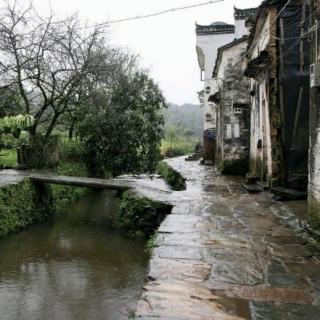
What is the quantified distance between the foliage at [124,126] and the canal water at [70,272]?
5.54 meters

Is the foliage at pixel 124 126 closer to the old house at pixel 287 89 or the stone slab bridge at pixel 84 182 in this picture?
the stone slab bridge at pixel 84 182

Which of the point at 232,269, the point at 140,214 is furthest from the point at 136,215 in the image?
the point at 232,269

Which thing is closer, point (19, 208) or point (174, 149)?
point (19, 208)

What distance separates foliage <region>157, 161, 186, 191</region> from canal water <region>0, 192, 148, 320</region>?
14.7 ft

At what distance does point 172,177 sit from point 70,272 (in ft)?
40.1

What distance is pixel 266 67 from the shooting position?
40.5 ft

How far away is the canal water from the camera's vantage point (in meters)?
6.96

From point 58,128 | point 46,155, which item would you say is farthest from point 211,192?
point 58,128

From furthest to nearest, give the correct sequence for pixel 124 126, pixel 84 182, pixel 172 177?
pixel 172 177 < pixel 124 126 < pixel 84 182

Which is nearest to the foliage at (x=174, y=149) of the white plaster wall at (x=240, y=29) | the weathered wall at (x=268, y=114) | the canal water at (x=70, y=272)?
the white plaster wall at (x=240, y=29)

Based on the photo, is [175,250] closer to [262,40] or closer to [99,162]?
[262,40]

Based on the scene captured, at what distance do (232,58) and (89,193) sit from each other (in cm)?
860

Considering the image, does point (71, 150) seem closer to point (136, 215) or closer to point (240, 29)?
point (136, 215)

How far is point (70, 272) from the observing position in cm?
891
